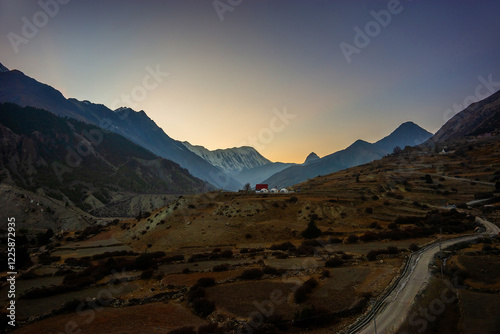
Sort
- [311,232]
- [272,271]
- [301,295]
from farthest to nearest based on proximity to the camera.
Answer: [311,232] < [272,271] < [301,295]

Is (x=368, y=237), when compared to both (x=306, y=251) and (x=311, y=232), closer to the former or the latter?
(x=311, y=232)

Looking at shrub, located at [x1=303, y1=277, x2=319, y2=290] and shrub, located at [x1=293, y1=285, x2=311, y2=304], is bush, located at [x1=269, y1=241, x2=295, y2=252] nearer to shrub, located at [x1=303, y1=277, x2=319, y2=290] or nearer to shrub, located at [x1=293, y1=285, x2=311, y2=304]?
shrub, located at [x1=303, y1=277, x2=319, y2=290]

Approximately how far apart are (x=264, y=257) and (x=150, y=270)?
52.5ft

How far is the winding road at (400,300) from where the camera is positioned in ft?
58.6

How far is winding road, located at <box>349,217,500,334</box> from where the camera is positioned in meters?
17.9

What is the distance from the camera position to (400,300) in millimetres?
21125

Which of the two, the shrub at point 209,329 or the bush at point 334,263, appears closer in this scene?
the shrub at point 209,329

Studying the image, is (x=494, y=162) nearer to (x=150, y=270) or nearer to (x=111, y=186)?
(x=150, y=270)

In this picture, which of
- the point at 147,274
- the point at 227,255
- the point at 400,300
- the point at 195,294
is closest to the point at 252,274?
the point at 195,294

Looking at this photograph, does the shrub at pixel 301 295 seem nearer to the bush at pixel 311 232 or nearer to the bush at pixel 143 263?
the bush at pixel 143 263

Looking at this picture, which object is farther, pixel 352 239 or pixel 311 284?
pixel 352 239

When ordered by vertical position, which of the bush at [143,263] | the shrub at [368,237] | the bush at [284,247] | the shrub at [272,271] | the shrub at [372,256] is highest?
the bush at [143,263]

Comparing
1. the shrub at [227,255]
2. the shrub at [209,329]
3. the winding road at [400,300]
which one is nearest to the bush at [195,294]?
the shrub at [209,329]

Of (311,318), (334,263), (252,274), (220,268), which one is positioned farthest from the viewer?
(220,268)
